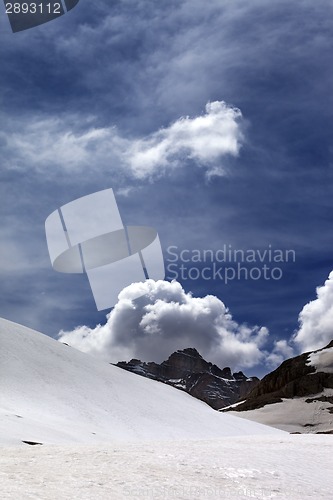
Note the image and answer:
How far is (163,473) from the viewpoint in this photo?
1377cm

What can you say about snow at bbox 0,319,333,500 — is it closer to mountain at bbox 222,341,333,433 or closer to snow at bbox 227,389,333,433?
snow at bbox 227,389,333,433

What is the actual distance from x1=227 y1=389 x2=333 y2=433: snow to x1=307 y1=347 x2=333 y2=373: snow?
1188cm

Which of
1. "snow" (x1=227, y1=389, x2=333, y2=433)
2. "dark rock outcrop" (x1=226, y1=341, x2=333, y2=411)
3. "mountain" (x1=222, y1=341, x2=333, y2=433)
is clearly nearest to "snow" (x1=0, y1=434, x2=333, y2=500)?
"mountain" (x1=222, y1=341, x2=333, y2=433)

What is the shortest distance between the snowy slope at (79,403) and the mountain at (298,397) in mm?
92128

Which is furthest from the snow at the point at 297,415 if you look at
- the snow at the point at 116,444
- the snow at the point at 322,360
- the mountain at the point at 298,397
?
the snow at the point at 116,444

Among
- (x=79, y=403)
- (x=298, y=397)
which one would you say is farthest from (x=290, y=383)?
(x=79, y=403)

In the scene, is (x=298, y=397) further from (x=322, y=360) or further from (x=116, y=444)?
(x=116, y=444)

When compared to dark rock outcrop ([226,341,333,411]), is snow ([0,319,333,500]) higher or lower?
higher

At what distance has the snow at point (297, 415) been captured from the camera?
14412 centimetres

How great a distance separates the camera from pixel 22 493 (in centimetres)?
1082

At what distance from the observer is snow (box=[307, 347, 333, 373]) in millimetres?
177762

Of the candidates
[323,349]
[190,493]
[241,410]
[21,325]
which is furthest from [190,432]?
[323,349]

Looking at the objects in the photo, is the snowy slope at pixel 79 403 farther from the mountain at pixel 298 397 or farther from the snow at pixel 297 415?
the mountain at pixel 298 397

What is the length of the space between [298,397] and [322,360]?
20926mm
